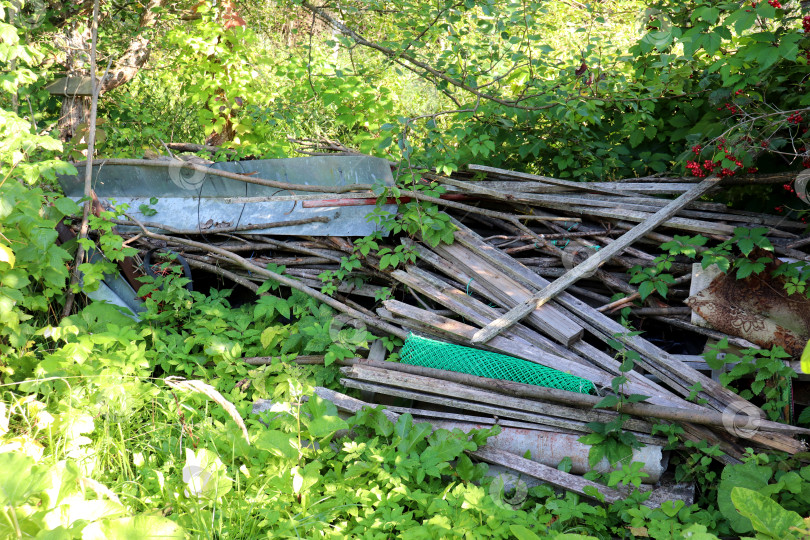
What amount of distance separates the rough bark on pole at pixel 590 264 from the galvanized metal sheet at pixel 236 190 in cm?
145

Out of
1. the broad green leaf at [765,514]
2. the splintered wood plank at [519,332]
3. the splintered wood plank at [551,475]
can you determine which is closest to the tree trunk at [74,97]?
the splintered wood plank at [519,332]

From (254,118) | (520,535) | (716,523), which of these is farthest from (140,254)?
(716,523)

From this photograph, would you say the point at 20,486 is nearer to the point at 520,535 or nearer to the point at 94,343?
the point at 520,535

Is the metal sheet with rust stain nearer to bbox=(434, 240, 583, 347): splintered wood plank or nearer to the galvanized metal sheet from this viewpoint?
bbox=(434, 240, 583, 347): splintered wood plank

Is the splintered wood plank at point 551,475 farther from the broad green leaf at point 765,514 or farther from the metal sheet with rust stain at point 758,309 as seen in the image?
the metal sheet with rust stain at point 758,309

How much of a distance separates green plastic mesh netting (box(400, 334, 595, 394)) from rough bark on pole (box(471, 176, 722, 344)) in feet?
0.45

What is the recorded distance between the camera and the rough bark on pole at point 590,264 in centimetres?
410

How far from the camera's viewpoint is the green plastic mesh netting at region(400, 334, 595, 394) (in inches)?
149

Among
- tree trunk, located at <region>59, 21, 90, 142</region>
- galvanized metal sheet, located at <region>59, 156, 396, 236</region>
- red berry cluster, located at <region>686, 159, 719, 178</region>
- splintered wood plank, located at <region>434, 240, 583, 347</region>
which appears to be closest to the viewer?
splintered wood plank, located at <region>434, 240, 583, 347</region>

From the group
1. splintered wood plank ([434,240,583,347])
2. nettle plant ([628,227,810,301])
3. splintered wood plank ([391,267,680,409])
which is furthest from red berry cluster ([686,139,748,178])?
splintered wood plank ([391,267,680,409])

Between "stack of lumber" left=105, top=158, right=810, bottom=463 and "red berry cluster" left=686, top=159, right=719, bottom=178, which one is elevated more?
"red berry cluster" left=686, top=159, right=719, bottom=178

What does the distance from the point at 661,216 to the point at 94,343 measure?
4337 millimetres

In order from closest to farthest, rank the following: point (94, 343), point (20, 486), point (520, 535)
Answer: point (20, 486)
point (520, 535)
point (94, 343)

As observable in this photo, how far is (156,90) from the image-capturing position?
9797mm
